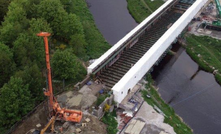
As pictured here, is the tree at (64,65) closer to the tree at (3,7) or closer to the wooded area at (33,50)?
the wooded area at (33,50)

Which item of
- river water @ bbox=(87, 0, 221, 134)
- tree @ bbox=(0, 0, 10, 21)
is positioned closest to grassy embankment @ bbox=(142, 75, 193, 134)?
river water @ bbox=(87, 0, 221, 134)

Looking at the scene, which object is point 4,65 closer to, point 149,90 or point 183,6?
point 149,90

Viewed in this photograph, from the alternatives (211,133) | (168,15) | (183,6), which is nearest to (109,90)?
(211,133)

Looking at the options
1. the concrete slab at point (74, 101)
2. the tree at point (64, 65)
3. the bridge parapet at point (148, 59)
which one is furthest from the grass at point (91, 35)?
the concrete slab at point (74, 101)

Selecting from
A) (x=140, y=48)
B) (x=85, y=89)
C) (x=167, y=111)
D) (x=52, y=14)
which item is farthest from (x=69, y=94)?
(x=140, y=48)

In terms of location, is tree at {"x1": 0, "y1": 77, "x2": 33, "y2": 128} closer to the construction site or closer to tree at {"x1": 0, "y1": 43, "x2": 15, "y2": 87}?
the construction site

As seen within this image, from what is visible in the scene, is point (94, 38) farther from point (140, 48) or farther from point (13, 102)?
point (13, 102)

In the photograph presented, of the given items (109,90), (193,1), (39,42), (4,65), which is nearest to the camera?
(4,65)
